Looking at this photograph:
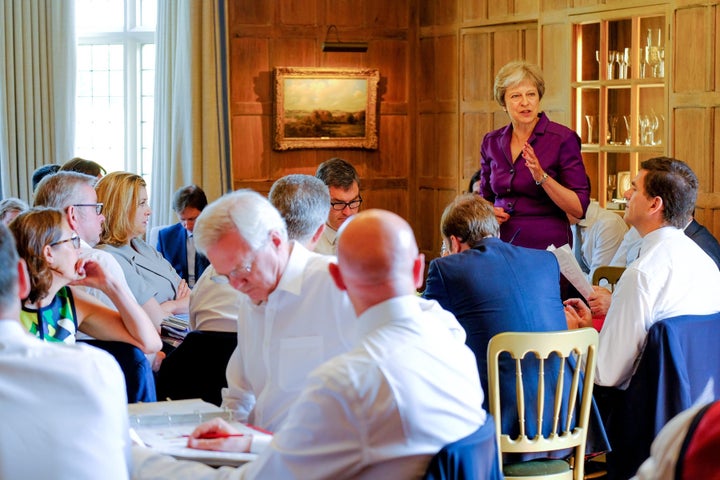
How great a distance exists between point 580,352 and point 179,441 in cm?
159

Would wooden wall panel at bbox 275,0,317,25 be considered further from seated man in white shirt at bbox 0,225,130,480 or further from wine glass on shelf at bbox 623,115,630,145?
seated man in white shirt at bbox 0,225,130,480

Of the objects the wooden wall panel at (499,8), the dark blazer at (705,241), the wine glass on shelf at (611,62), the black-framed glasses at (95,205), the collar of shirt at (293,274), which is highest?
the wooden wall panel at (499,8)

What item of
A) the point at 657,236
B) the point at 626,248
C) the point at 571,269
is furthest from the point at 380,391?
the point at 626,248

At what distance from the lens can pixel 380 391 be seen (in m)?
2.06

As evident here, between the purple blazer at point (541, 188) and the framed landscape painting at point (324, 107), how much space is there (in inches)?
155

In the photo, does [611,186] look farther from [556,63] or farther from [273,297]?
[273,297]

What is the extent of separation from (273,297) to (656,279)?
167cm

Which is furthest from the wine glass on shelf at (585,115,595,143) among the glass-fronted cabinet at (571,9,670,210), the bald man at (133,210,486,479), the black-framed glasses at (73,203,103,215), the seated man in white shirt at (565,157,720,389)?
the bald man at (133,210,486,479)

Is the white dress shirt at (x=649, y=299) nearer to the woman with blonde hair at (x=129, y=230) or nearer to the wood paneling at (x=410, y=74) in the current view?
the woman with blonde hair at (x=129, y=230)

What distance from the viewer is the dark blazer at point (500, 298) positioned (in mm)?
3717

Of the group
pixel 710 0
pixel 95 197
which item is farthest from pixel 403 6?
pixel 95 197

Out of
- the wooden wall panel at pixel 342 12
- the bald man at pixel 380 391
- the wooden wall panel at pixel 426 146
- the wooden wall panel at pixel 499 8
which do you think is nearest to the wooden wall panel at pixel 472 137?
the wooden wall panel at pixel 426 146

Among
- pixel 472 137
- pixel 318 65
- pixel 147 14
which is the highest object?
pixel 147 14

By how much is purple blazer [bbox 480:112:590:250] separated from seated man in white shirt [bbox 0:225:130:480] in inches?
142
